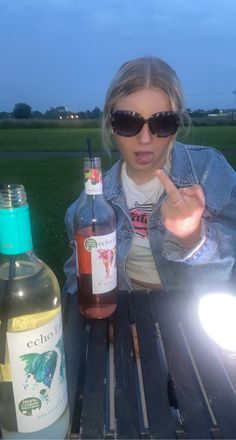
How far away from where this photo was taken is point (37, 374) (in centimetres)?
92

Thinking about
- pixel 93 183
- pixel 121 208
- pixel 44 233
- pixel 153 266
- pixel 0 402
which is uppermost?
pixel 93 183

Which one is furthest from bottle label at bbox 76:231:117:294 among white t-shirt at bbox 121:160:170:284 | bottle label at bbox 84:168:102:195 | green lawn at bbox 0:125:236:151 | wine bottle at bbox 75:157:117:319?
green lawn at bbox 0:125:236:151

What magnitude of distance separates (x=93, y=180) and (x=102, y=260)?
0.92ft

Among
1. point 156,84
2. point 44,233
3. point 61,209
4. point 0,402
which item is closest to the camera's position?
point 0,402

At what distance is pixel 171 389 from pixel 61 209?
641 centimetres

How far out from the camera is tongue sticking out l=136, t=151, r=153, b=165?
6.73 ft

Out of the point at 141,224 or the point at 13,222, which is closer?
the point at 13,222

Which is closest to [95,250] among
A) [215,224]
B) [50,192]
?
[215,224]

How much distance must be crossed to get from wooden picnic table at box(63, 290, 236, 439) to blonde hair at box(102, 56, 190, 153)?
42.6 inches

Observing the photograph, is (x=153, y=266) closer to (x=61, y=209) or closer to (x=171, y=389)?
(x=171, y=389)

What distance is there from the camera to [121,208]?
224cm

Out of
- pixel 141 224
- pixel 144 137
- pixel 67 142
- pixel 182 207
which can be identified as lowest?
pixel 67 142

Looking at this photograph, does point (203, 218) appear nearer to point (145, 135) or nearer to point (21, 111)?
point (145, 135)

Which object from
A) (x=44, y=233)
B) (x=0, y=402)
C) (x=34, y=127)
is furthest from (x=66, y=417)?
(x=34, y=127)
